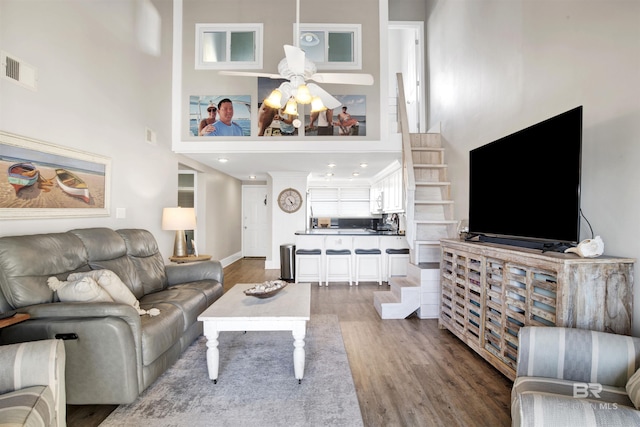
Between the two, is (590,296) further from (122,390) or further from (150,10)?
(150,10)

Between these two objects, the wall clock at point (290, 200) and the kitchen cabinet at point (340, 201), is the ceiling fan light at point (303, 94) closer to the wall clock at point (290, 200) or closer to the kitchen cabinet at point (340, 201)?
the wall clock at point (290, 200)

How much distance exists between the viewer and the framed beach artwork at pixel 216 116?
448 centimetres

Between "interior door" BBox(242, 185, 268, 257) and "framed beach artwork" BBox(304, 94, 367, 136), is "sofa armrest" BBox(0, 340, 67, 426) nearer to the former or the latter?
"framed beach artwork" BBox(304, 94, 367, 136)

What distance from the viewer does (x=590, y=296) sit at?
1.71 meters

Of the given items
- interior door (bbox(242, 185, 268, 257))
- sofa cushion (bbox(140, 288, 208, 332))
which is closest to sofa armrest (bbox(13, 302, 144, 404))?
sofa cushion (bbox(140, 288, 208, 332))

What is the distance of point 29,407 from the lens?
1.22m

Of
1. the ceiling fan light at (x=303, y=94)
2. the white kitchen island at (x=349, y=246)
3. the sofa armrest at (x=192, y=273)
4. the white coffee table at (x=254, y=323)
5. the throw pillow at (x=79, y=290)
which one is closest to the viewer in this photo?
the throw pillow at (x=79, y=290)

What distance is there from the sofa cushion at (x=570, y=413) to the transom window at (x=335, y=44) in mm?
4454

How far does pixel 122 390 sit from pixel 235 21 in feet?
15.9

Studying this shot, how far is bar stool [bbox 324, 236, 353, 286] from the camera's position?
534 cm

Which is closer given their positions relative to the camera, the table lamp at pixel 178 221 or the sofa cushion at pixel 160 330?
the sofa cushion at pixel 160 330

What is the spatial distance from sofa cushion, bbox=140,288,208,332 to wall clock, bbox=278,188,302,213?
157 inches

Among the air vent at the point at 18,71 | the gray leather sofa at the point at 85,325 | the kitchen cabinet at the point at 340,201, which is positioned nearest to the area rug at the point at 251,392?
the gray leather sofa at the point at 85,325

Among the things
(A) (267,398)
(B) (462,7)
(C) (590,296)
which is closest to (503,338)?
(C) (590,296)
